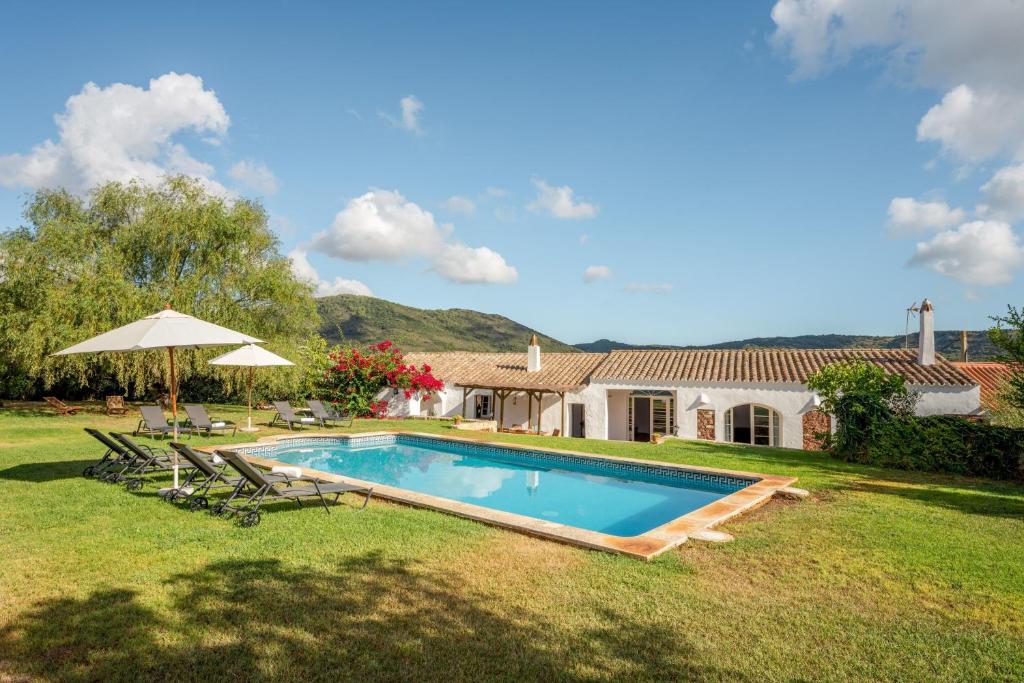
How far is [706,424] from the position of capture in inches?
893

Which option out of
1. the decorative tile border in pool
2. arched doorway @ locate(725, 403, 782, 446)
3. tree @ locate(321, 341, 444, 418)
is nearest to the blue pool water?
the decorative tile border in pool

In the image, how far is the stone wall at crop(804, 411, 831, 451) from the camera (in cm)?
2066

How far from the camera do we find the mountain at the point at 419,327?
8788 cm

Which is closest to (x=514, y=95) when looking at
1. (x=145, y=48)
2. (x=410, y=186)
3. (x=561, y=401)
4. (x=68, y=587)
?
(x=410, y=186)

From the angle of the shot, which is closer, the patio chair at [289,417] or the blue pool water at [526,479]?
the blue pool water at [526,479]

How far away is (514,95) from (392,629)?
19.1m

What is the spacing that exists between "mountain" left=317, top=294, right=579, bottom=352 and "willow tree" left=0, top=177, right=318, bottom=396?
5593cm

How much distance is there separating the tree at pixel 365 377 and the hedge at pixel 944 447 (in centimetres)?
1874

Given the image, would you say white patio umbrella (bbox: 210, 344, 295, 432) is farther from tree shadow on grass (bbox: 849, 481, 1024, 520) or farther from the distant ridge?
the distant ridge

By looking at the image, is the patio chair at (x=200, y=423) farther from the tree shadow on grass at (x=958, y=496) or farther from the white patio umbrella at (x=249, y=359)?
the tree shadow on grass at (x=958, y=496)

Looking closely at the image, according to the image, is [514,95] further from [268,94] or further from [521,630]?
[521,630]

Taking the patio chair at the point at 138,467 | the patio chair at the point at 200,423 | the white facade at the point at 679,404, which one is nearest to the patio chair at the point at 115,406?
the patio chair at the point at 200,423

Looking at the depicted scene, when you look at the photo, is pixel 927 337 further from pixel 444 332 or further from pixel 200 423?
pixel 444 332

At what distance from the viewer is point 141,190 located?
24.4 m
